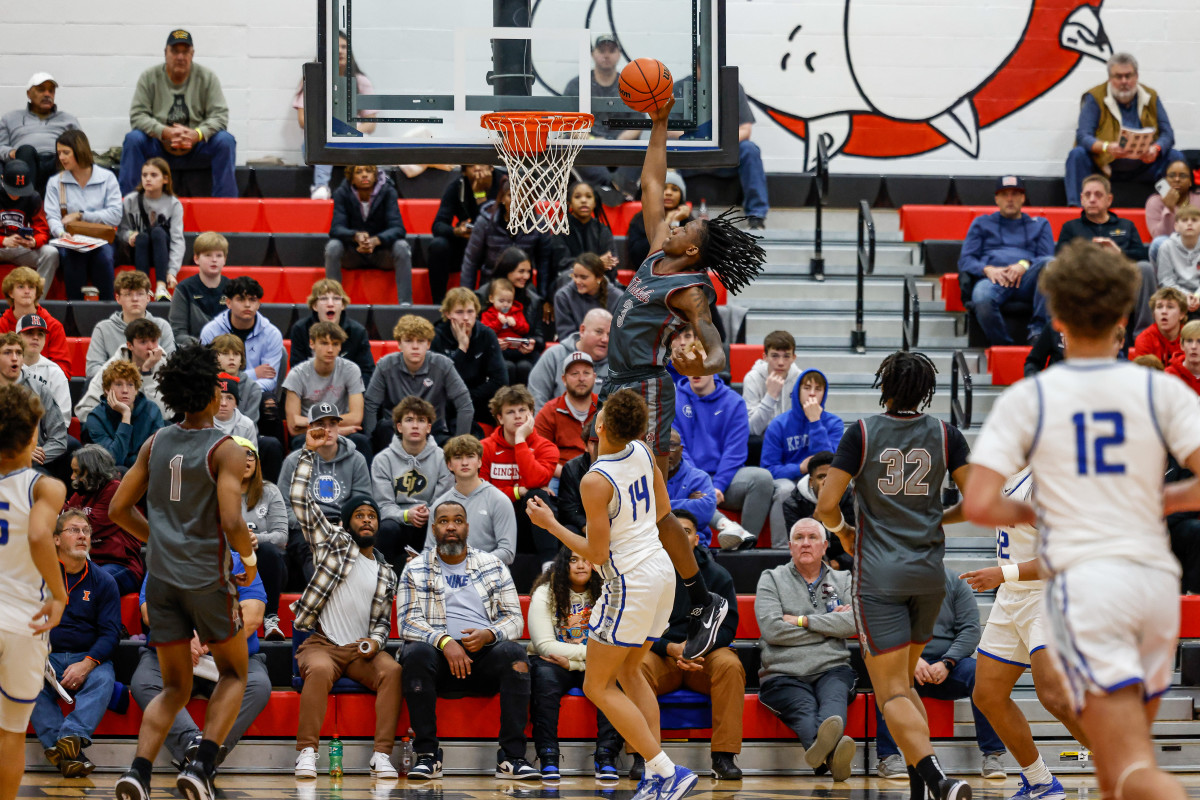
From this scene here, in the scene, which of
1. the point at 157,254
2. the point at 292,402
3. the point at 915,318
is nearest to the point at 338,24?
the point at 292,402

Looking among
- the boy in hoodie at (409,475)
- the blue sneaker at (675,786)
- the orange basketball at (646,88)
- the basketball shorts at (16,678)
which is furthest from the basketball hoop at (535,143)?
the basketball shorts at (16,678)

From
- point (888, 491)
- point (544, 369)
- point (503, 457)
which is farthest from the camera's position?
point (544, 369)


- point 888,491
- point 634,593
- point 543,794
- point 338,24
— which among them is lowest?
point 543,794

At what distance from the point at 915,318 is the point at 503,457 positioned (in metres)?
3.80

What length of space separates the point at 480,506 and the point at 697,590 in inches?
87.5

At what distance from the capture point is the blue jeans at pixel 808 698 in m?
8.08

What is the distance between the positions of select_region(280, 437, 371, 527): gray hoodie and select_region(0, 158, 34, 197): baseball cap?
4.31 metres

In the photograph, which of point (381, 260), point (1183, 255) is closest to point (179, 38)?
point (381, 260)

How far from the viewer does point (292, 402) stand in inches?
387

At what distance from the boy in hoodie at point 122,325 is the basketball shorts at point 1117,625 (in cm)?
773

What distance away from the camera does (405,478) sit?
9.22 metres

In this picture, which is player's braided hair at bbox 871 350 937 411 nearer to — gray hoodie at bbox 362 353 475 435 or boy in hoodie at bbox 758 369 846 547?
boy in hoodie at bbox 758 369 846 547

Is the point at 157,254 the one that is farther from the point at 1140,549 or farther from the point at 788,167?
the point at 1140,549

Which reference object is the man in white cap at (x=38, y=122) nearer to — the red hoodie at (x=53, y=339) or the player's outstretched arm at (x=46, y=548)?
the red hoodie at (x=53, y=339)
